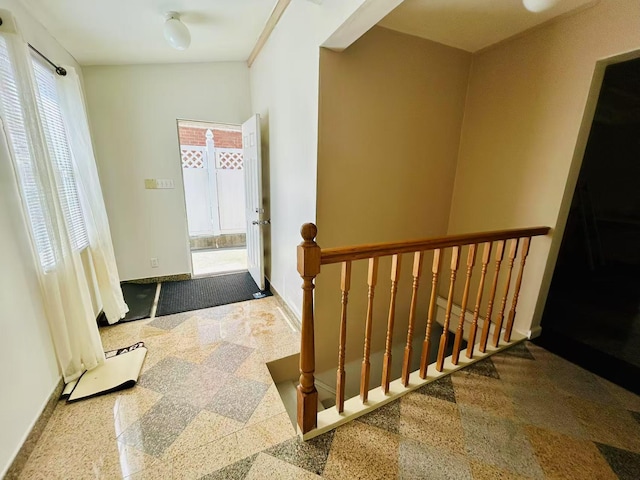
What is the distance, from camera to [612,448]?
1341 mm

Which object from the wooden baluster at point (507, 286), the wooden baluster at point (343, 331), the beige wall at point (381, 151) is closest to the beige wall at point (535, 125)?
the beige wall at point (381, 151)

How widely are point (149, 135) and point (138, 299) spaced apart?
1.86 m

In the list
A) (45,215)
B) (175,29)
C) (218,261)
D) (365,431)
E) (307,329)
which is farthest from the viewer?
(218,261)

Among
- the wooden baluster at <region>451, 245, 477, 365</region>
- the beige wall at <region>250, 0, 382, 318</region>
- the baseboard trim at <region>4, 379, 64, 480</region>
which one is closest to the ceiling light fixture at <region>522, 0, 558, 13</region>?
the beige wall at <region>250, 0, 382, 318</region>

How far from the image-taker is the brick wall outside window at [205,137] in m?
5.00

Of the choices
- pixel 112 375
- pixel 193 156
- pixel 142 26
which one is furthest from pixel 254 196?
pixel 193 156

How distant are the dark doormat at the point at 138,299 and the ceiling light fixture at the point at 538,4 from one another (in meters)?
3.86

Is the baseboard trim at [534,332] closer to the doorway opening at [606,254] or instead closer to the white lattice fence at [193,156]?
the doorway opening at [606,254]

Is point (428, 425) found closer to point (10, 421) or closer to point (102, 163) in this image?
point (10, 421)

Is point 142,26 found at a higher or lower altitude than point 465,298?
higher

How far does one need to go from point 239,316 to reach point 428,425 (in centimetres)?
186

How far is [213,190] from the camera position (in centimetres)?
522

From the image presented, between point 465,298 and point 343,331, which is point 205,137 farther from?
point 465,298

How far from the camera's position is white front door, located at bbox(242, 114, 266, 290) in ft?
9.43
